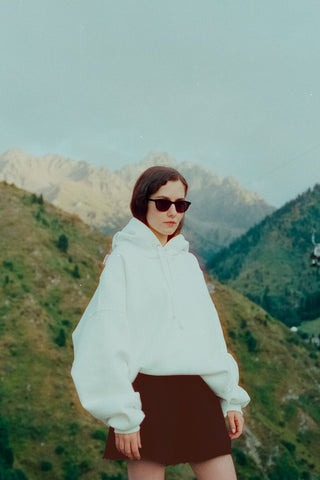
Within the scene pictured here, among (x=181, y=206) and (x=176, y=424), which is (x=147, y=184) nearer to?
(x=181, y=206)

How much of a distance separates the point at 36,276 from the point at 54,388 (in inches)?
432

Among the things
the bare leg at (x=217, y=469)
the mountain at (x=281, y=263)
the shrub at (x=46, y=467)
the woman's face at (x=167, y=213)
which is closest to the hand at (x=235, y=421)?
the bare leg at (x=217, y=469)

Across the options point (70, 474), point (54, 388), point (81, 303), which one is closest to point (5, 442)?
point (70, 474)

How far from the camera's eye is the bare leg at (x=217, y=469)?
3.09 m

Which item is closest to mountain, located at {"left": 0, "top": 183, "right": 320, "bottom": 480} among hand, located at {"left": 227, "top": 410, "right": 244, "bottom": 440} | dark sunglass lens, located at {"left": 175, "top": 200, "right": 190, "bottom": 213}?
hand, located at {"left": 227, "top": 410, "right": 244, "bottom": 440}

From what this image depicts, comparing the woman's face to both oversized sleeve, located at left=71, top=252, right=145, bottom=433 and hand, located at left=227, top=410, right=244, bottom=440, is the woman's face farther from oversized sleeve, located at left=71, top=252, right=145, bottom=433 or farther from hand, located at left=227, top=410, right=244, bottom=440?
hand, located at left=227, top=410, right=244, bottom=440

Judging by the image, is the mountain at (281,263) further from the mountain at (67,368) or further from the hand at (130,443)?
the hand at (130,443)

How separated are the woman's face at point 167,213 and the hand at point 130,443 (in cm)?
142

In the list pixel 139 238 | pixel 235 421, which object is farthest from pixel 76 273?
pixel 235 421

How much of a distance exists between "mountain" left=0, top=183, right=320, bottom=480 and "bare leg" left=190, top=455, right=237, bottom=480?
2291 centimetres

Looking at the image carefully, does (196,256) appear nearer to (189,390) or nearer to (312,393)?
(189,390)

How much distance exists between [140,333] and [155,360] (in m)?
0.20

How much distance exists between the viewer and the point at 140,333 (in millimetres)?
3219

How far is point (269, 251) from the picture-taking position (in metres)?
129
